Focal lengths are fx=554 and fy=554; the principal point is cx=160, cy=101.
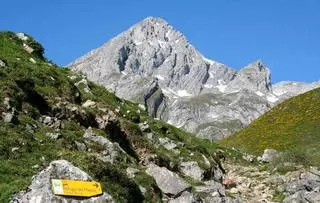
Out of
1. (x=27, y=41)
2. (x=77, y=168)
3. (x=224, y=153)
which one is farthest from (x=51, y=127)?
(x=224, y=153)

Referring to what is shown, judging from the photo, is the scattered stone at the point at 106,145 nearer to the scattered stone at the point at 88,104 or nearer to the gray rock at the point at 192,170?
the scattered stone at the point at 88,104

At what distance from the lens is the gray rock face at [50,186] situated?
49.5ft

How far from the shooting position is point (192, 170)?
98.0ft

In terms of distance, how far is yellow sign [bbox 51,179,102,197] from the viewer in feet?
50.1

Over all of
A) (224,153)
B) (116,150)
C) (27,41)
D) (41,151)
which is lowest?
(41,151)

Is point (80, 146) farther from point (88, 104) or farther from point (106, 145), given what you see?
point (88, 104)

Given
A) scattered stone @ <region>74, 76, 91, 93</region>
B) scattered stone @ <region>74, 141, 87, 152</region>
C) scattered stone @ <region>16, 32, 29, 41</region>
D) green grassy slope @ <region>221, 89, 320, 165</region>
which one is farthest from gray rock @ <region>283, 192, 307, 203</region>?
scattered stone @ <region>16, 32, 29, 41</region>

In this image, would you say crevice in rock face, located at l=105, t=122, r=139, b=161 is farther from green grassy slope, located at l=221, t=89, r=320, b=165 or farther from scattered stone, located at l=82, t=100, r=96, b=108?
green grassy slope, located at l=221, t=89, r=320, b=165

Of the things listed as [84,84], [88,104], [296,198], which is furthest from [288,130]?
→ [88,104]

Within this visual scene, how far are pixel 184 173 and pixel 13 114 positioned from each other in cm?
1083

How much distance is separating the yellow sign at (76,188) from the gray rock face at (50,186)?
0.13 meters

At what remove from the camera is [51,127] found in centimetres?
2375

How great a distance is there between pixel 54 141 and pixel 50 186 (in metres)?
6.35

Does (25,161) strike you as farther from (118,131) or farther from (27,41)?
(27,41)
